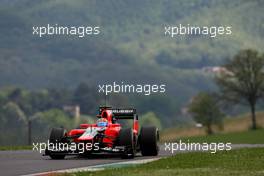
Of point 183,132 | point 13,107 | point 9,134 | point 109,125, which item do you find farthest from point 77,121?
point 109,125

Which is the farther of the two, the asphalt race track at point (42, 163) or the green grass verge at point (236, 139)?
the green grass verge at point (236, 139)

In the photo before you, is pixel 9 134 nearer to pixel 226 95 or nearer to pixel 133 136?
pixel 133 136

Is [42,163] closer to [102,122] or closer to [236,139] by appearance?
[102,122]

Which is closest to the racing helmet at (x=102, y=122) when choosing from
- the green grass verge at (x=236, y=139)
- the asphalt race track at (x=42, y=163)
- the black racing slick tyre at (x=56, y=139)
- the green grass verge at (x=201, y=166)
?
the asphalt race track at (x=42, y=163)

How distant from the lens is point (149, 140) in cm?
3225

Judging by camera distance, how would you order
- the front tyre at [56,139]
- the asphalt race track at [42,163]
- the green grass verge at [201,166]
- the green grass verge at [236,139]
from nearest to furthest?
the green grass verge at [201,166], the asphalt race track at [42,163], the front tyre at [56,139], the green grass verge at [236,139]

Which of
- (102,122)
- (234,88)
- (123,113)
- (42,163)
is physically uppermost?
(234,88)

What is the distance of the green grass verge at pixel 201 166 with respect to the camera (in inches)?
885

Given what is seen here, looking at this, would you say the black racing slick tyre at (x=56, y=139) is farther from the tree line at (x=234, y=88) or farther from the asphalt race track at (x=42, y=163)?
the tree line at (x=234, y=88)

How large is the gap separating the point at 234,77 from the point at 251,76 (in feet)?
7.39

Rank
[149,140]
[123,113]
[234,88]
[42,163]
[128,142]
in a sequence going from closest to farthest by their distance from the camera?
[42,163] < [128,142] < [149,140] < [123,113] < [234,88]

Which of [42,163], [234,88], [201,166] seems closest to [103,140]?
[42,163]

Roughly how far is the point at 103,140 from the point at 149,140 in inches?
62.9

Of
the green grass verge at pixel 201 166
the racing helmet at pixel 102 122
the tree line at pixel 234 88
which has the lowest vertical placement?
the green grass verge at pixel 201 166
